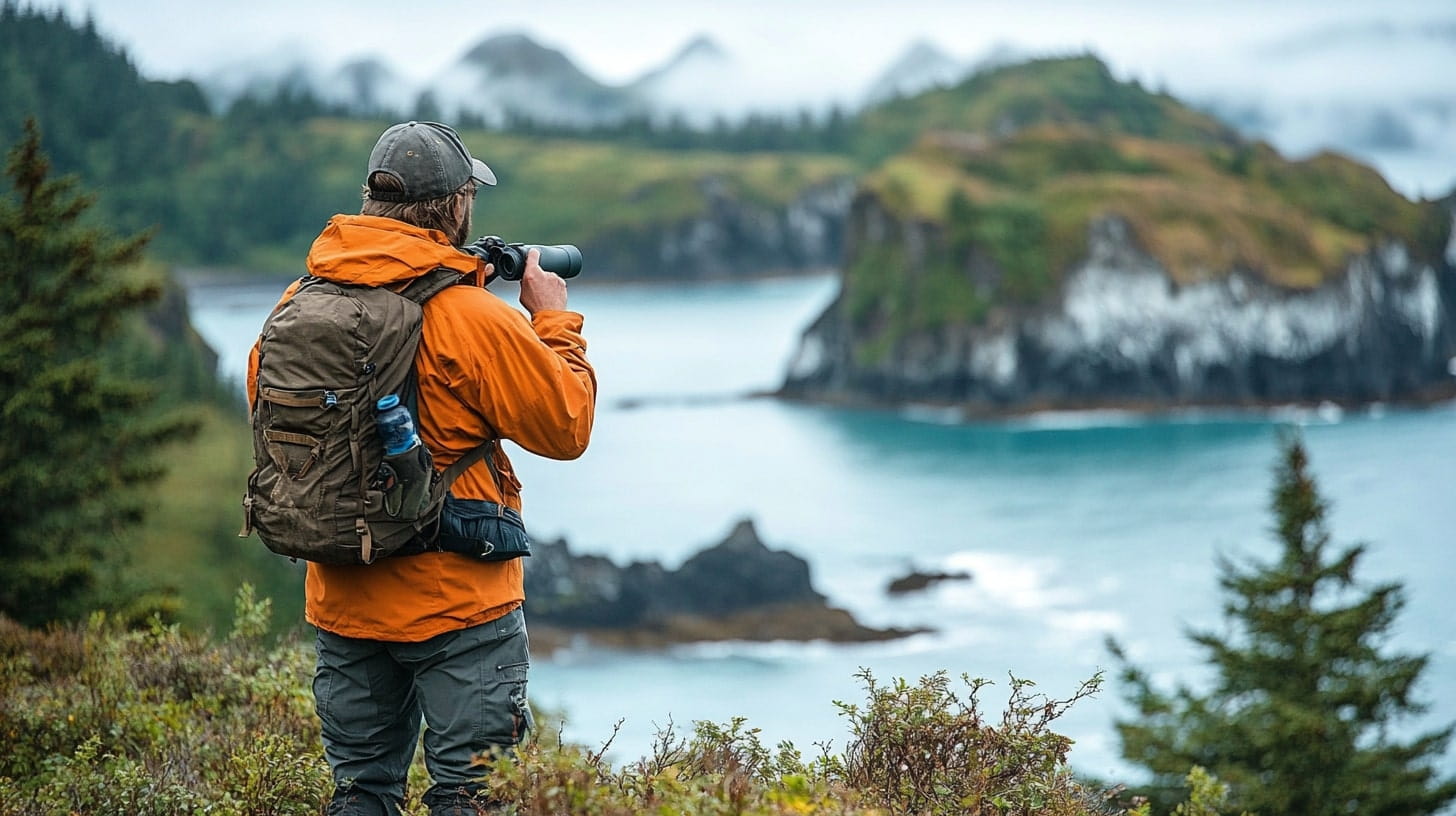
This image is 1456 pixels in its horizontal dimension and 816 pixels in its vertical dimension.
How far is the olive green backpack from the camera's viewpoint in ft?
11.4

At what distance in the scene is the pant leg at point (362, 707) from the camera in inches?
154

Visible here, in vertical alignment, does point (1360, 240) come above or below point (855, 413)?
above

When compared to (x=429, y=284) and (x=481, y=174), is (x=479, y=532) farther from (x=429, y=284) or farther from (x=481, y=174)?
(x=481, y=174)

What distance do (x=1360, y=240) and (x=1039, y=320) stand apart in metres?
25.2

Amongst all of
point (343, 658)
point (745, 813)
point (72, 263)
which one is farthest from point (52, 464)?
point (745, 813)

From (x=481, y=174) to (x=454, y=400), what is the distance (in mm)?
729

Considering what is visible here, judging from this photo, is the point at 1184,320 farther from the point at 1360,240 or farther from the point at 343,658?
the point at 343,658

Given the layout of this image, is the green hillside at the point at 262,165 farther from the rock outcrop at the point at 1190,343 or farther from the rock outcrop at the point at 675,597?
the rock outcrop at the point at 1190,343

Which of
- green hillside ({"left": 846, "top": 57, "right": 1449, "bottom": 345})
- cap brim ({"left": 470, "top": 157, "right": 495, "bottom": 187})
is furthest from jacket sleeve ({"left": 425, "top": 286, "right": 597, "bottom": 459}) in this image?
green hillside ({"left": 846, "top": 57, "right": 1449, "bottom": 345})

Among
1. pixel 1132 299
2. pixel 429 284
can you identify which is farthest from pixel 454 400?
pixel 1132 299

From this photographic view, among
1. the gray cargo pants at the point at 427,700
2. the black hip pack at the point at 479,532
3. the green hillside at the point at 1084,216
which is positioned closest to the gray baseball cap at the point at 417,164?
the black hip pack at the point at 479,532

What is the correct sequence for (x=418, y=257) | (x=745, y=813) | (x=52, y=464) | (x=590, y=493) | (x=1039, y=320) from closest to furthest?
1. (x=745, y=813)
2. (x=418, y=257)
3. (x=52, y=464)
4. (x=590, y=493)
5. (x=1039, y=320)

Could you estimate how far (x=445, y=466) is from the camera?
3.72 metres

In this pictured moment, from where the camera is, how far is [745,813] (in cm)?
312
